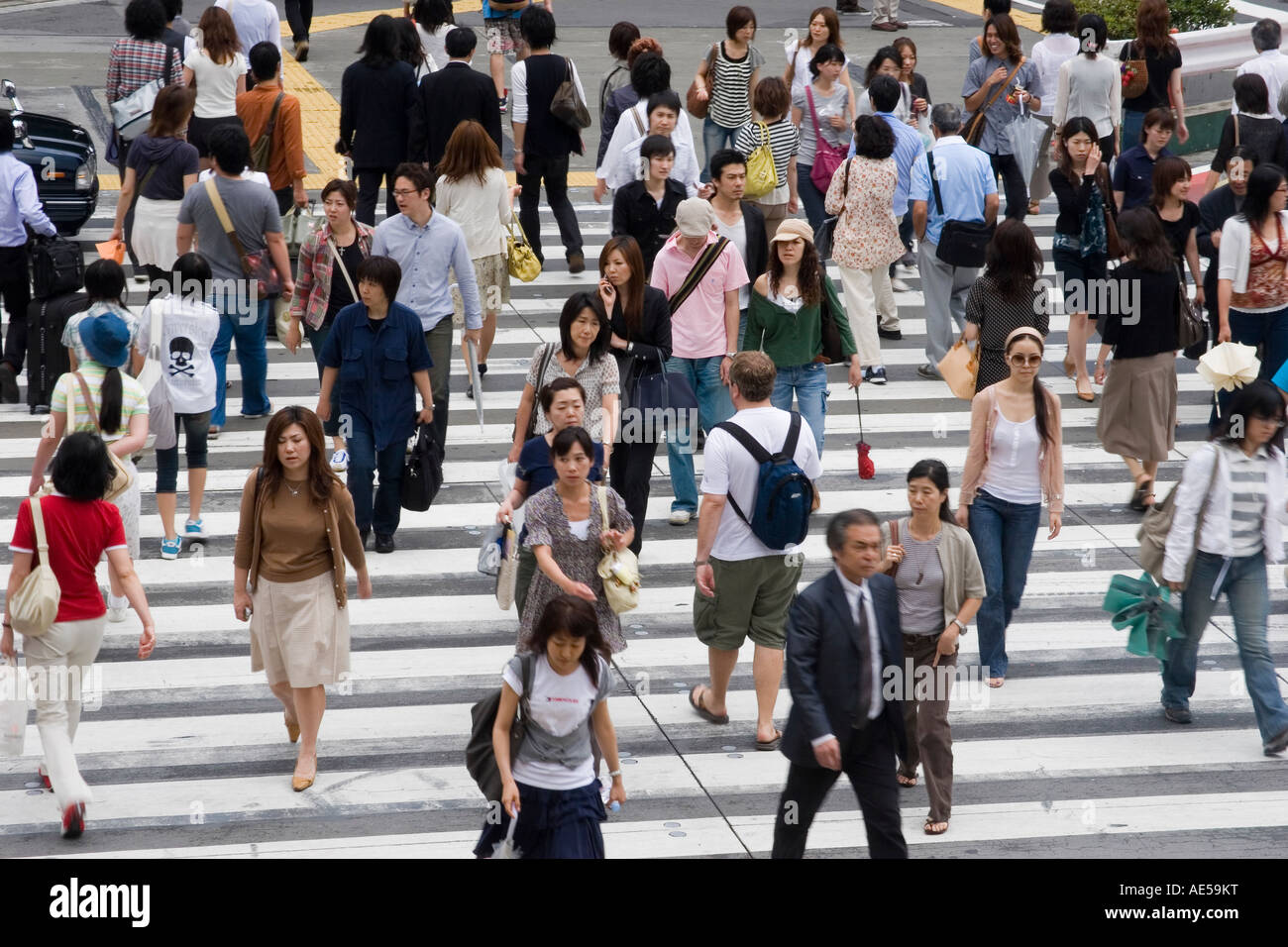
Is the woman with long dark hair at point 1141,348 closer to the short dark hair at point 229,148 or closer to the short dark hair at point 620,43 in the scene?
the short dark hair at point 620,43

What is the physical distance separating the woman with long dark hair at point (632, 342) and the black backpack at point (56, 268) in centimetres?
381

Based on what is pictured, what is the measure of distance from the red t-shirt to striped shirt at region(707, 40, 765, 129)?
808cm

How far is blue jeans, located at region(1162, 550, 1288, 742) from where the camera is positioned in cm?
827

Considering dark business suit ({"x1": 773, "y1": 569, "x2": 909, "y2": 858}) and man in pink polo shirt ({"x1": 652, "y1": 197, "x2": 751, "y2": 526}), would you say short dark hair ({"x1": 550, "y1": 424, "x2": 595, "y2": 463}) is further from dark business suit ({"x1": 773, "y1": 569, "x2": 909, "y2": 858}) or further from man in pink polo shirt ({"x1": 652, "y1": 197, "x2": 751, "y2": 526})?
man in pink polo shirt ({"x1": 652, "y1": 197, "x2": 751, "y2": 526})

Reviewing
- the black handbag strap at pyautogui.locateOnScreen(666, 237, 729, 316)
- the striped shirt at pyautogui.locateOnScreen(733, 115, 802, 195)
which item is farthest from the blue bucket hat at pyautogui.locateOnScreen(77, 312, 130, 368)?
the striped shirt at pyautogui.locateOnScreen(733, 115, 802, 195)

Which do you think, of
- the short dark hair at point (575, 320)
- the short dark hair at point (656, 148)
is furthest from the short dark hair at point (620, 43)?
the short dark hair at point (575, 320)

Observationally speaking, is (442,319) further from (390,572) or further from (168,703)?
(168,703)

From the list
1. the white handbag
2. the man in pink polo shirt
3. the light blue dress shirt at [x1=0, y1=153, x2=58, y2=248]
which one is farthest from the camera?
the light blue dress shirt at [x1=0, y1=153, x2=58, y2=248]

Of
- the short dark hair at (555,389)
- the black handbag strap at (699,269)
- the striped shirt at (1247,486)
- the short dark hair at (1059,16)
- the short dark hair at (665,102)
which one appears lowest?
the striped shirt at (1247,486)

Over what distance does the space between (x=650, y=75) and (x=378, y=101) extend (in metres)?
2.07

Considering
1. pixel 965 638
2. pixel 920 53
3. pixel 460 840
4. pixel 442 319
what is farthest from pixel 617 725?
pixel 920 53

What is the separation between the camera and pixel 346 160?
15.5 meters

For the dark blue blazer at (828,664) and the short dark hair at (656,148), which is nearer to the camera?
the dark blue blazer at (828,664)

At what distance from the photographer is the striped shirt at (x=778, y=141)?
12766 millimetres
